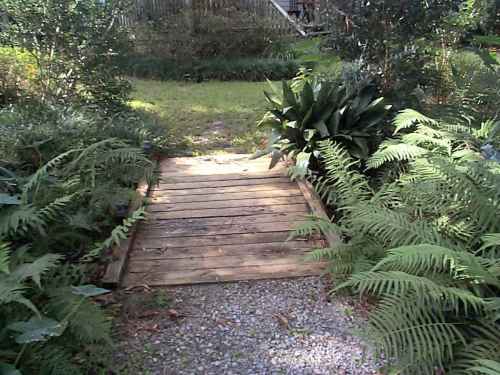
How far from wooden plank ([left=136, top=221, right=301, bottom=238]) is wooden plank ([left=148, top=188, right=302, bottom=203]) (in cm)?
56

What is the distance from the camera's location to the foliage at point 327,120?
4660 mm

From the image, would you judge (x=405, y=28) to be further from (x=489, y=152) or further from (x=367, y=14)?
(x=489, y=152)

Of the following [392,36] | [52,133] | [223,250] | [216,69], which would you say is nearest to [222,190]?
[223,250]

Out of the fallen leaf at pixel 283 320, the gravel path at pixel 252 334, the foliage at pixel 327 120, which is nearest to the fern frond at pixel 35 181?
the gravel path at pixel 252 334

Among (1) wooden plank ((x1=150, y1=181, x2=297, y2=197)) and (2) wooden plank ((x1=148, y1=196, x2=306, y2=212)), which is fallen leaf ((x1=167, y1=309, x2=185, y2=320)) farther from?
(1) wooden plank ((x1=150, y1=181, x2=297, y2=197))

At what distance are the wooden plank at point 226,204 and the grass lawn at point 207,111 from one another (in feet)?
5.53

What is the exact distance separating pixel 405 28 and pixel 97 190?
139 inches

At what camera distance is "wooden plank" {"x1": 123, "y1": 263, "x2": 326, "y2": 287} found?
307cm

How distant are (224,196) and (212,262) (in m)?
1.20

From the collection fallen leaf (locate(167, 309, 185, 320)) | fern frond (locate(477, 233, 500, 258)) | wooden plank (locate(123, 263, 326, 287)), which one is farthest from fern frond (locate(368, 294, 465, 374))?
fallen leaf (locate(167, 309, 185, 320))

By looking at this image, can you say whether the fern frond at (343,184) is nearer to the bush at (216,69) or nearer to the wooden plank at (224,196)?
the wooden plank at (224,196)

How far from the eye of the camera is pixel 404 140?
406cm

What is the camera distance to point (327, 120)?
15.9ft

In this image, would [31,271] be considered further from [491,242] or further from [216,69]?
[216,69]
